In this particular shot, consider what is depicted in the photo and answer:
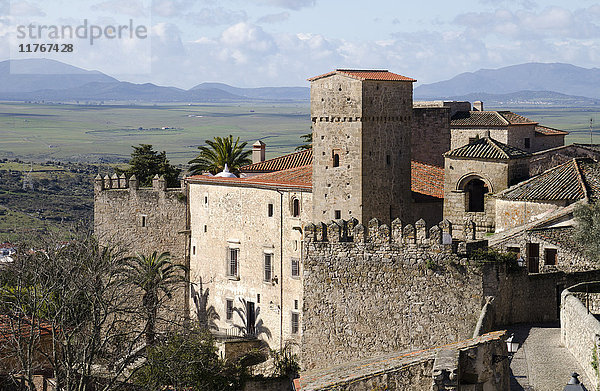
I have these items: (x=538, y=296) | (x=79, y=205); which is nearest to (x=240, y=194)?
(x=538, y=296)

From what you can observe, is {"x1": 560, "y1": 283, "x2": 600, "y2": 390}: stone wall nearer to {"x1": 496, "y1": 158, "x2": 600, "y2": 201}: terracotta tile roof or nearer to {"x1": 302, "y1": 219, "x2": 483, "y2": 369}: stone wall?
{"x1": 302, "y1": 219, "x2": 483, "y2": 369}: stone wall

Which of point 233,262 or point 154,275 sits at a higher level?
point 233,262

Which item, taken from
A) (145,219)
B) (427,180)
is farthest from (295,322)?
Answer: (145,219)

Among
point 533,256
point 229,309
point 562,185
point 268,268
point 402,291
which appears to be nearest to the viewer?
point 402,291

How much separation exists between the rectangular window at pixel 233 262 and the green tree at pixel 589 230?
46.9 feet

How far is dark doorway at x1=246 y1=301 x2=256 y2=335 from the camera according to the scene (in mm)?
35469

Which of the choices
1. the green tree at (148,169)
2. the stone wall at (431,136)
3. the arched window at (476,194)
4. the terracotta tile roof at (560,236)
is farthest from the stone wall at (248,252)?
the green tree at (148,169)

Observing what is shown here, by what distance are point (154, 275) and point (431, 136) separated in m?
11.4

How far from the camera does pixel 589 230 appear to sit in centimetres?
2403

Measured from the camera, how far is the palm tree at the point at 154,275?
121 ft

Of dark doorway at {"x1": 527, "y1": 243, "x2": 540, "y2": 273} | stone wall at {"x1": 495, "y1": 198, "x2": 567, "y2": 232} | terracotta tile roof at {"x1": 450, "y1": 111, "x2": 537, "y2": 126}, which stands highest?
terracotta tile roof at {"x1": 450, "y1": 111, "x2": 537, "y2": 126}

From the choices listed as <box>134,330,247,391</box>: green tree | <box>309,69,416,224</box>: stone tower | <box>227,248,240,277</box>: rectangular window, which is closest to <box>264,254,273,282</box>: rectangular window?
<box>227,248,240,277</box>: rectangular window

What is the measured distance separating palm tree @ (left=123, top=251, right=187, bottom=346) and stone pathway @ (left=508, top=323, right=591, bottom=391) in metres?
18.4

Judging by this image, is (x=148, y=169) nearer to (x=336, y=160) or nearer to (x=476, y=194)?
(x=476, y=194)
